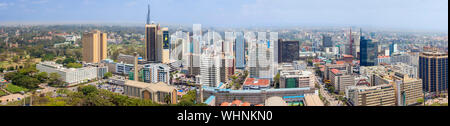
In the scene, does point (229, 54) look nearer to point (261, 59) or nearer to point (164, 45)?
point (261, 59)

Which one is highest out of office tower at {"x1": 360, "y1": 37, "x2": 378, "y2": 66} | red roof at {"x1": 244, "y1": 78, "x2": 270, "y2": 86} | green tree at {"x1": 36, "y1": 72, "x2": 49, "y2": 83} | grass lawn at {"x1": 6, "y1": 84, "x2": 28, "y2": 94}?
office tower at {"x1": 360, "y1": 37, "x2": 378, "y2": 66}

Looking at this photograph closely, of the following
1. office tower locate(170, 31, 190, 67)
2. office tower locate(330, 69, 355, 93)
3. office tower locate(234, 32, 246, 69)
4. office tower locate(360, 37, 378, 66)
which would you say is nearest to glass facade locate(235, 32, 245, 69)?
office tower locate(234, 32, 246, 69)

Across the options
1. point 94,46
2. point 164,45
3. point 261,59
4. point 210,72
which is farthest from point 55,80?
point 261,59

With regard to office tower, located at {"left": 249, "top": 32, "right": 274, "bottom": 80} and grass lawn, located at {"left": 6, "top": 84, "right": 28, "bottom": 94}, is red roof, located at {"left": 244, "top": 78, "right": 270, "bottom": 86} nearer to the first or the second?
office tower, located at {"left": 249, "top": 32, "right": 274, "bottom": 80}

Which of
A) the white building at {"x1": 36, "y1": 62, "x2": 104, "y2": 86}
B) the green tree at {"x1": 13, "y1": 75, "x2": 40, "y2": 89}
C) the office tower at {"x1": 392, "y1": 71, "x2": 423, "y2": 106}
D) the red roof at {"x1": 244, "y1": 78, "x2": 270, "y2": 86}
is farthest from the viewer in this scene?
the white building at {"x1": 36, "y1": 62, "x2": 104, "y2": 86}

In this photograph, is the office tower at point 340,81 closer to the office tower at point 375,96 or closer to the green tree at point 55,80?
the office tower at point 375,96

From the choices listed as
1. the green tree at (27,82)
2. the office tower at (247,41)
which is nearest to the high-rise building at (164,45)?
the office tower at (247,41)
